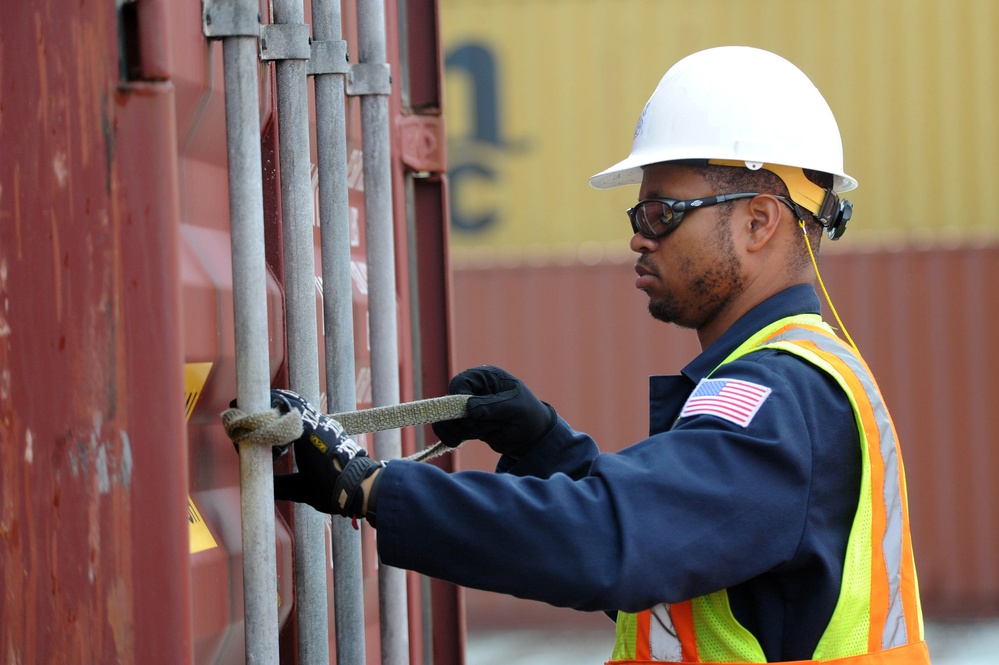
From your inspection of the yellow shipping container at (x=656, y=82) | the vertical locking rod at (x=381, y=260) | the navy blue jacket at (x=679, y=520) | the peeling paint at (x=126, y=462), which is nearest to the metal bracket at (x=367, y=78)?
the vertical locking rod at (x=381, y=260)

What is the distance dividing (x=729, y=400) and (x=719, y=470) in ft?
0.39

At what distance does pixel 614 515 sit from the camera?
1.60 metres

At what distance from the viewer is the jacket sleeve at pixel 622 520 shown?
5.18 feet

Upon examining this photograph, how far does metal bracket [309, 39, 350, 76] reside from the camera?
6.15 ft

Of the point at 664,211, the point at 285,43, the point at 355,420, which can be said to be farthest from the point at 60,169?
the point at 664,211

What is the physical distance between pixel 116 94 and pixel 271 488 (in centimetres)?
54

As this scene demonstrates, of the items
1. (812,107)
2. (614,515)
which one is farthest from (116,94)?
(812,107)

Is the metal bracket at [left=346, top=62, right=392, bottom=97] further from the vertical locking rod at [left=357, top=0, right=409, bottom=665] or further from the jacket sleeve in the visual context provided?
the jacket sleeve

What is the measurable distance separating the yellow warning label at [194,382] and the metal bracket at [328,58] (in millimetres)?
523

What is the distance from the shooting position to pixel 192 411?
5.33 ft

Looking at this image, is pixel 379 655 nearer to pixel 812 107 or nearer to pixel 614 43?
pixel 812 107

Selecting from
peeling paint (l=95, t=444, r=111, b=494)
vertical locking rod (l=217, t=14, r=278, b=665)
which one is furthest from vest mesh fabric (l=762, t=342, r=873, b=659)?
peeling paint (l=95, t=444, r=111, b=494)

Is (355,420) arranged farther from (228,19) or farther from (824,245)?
(824,245)

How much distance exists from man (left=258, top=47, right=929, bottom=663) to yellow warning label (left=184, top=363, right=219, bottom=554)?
121 mm
